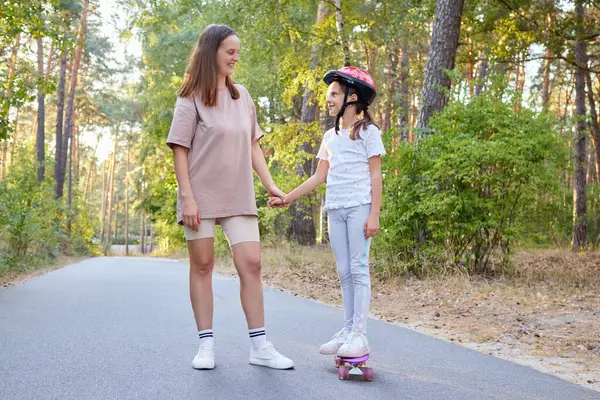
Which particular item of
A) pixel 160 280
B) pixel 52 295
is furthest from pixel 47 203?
pixel 52 295

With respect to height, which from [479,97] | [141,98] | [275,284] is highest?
[141,98]

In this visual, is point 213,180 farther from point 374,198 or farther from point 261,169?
point 374,198

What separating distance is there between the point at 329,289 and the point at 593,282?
13.5ft

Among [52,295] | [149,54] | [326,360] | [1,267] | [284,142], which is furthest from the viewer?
[149,54]

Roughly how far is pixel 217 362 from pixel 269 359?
1.33ft

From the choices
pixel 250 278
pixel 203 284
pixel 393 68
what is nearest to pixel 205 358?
pixel 203 284

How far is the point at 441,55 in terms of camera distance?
12516mm

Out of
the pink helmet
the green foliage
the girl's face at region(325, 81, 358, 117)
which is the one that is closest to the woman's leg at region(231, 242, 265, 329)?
the girl's face at region(325, 81, 358, 117)

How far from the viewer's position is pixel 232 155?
14.9ft

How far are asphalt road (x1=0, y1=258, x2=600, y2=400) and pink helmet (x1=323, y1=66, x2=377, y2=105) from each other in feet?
6.07

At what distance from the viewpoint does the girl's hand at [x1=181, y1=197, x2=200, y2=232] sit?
4379 millimetres

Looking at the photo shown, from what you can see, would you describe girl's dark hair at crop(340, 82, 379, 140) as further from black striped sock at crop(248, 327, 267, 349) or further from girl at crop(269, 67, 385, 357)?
black striped sock at crop(248, 327, 267, 349)

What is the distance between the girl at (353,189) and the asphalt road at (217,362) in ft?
1.60

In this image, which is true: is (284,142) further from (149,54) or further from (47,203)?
(149,54)
